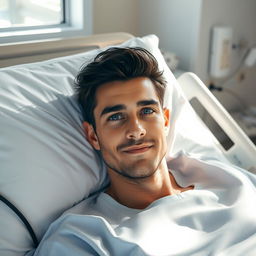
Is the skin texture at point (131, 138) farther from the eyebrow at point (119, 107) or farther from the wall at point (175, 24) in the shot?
the wall at point (175, 24)

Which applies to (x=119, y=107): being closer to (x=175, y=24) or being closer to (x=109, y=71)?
(x=109, y=71)

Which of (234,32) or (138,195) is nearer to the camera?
(138,195)

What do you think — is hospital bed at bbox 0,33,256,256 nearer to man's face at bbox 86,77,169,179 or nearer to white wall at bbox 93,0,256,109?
man's face at bbox 86,77,169,179

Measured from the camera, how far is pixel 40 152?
1.16 m

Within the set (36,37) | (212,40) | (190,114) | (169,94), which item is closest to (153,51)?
(169,94)

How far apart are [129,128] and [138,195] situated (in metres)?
0.20

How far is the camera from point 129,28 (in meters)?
2.29

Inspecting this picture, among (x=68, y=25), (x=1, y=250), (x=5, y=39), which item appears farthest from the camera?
(x=68, y=25)

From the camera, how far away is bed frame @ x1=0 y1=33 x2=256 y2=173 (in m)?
1.54

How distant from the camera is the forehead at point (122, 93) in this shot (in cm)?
119

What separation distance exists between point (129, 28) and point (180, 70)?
34 centimetres

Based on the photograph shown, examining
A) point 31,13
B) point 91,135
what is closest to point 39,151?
point 91,135

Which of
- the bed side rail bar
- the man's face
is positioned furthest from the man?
the bed side rail bar

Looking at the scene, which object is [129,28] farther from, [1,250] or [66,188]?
[1,250]
